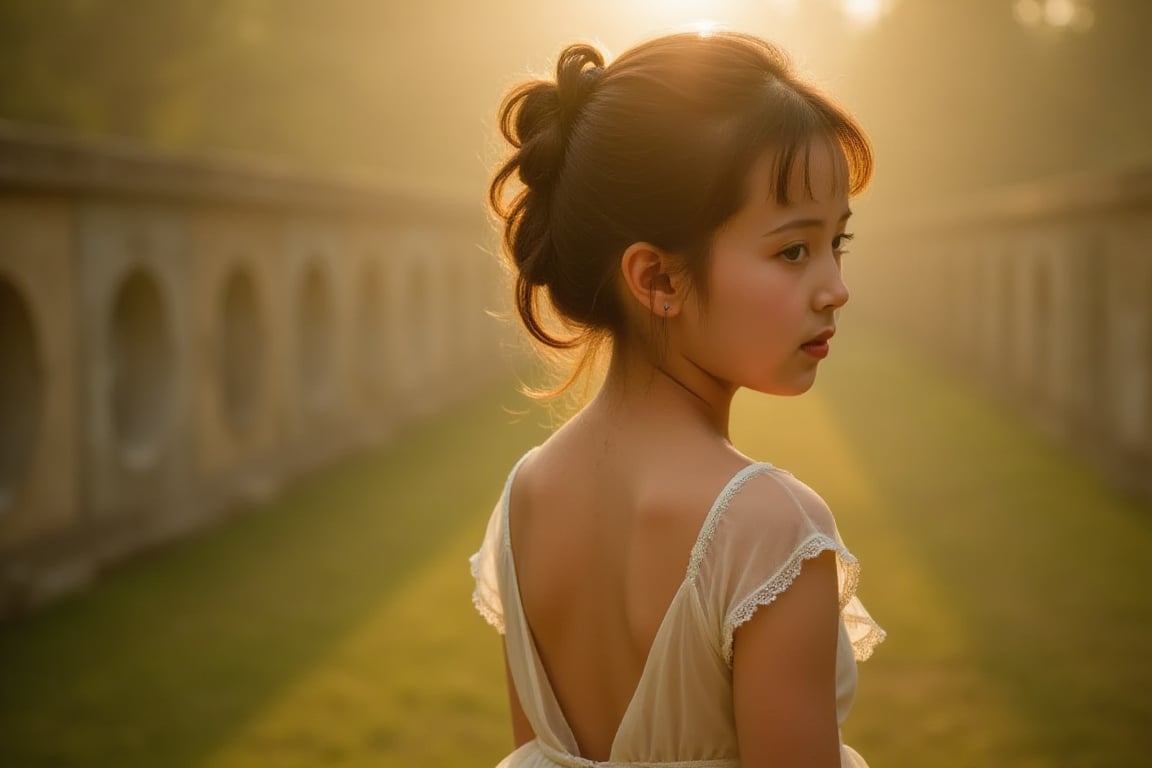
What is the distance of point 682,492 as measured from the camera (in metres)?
1.67

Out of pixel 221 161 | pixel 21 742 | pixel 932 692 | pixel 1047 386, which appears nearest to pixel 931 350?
pixel 1047 386

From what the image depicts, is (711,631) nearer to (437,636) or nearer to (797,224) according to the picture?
(797,224)

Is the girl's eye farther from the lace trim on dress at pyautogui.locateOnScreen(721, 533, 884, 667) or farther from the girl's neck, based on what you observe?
the lace trim on dress at pyautogui.locateOnScreen(721, 533, 884, 667)

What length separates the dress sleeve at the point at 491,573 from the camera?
2115 mm

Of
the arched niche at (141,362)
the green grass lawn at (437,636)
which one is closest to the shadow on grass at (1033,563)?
the green grass lawn at (437,636)

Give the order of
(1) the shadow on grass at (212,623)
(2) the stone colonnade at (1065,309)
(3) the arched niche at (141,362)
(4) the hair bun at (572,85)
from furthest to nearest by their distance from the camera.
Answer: (2) the stone colonnade at (1065,309) < (3) the arched niche at (141,362) < (1) the shadow on grass at (212,623) < (4) the hair bun at (572,85)

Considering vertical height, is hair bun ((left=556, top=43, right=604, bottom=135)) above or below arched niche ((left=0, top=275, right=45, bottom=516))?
above

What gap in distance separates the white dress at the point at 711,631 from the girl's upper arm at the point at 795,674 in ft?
0.08

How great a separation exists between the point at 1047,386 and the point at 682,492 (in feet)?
41.0

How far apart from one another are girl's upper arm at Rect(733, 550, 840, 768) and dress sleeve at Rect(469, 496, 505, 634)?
584mm

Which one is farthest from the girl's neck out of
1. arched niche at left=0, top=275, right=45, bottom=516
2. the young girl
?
arched niche at left=0, top=275, right=45, bottom=516

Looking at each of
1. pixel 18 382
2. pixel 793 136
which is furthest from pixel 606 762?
pixel 18 382

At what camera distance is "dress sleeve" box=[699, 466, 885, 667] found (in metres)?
1.58

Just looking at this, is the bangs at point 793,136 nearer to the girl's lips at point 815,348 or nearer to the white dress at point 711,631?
the girl's lips at point 815,348
